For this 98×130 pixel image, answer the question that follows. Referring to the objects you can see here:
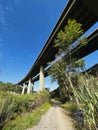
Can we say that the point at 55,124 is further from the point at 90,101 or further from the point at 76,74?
the point at 76,74

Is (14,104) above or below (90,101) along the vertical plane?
above

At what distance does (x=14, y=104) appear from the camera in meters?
8.34

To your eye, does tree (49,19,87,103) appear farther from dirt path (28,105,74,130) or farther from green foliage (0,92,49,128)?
green foliage (0,92,49,128)

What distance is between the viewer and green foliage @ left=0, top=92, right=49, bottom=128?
632 cm

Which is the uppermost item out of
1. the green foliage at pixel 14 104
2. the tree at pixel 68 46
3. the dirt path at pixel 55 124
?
the tree at pixel 68 46

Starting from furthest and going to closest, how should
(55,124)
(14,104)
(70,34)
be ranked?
(70,34) < (14,104) < (55,124)

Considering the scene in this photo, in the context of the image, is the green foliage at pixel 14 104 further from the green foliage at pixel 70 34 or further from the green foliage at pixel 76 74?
the green foliage at pixel 70 34

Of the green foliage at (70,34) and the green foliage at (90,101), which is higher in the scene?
the green foliage at (70,34)

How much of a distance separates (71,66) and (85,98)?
22.1 ft

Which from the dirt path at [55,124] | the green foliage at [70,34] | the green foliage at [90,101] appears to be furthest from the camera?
the green foliage at [70,34]

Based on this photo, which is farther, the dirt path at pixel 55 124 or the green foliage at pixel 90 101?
the dirt path at pixel 55 124

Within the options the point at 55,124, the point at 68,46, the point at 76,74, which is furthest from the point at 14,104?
the point at 68,46

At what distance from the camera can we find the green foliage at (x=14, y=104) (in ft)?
20.7

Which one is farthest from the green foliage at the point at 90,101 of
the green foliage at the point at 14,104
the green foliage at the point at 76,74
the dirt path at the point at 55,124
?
the green foliage at the point at 14,104
